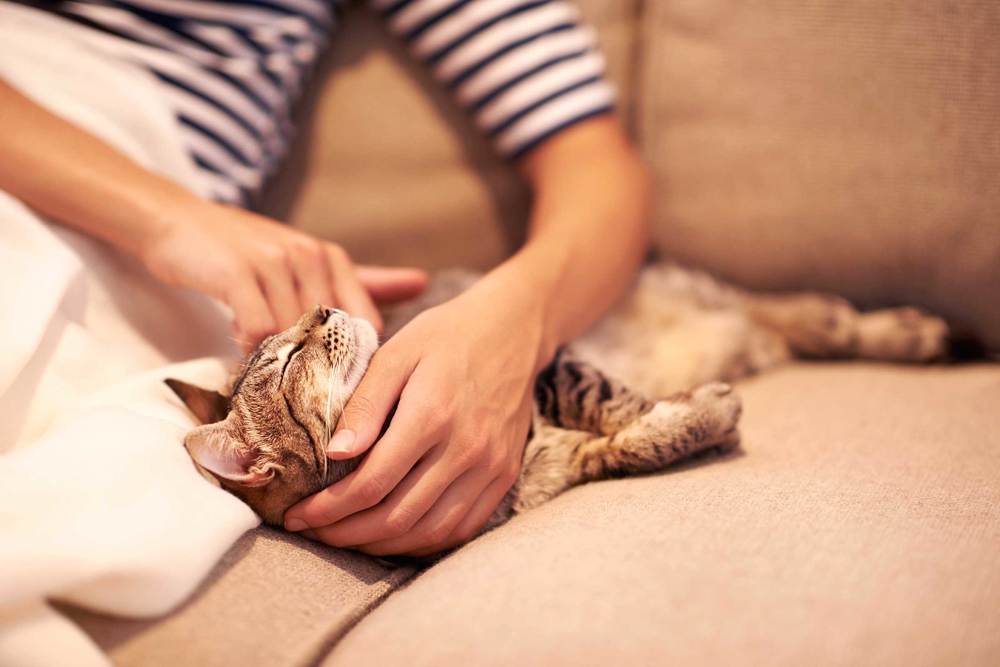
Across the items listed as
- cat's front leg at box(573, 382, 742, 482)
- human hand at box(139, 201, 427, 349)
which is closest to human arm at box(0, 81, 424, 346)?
human hand at box(139, 201, 427, 349)

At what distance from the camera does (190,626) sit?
61 cm

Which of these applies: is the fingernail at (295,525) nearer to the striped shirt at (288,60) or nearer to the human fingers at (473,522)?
the human fingers at (473,522)

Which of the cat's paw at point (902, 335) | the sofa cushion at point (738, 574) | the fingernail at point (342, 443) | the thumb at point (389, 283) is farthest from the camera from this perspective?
the cat's paw at point (902, 335)

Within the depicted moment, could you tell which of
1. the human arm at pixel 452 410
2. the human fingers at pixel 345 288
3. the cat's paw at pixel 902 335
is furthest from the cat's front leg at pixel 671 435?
the cat's paw at pixel 902 335

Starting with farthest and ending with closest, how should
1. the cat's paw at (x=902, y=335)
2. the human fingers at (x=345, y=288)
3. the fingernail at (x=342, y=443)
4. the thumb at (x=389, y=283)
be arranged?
the cat's paw at (x=902, y=335), the thumb at (x=389, y=283), the human fingers at (x=345, y=288), the fingernail at (x=342, y=443)

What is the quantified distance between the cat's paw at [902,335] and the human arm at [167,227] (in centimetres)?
82

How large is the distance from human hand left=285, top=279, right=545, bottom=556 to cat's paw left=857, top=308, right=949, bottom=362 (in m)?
0.68

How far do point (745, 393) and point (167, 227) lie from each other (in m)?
0.86

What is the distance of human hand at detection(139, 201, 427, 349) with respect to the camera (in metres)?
0.86

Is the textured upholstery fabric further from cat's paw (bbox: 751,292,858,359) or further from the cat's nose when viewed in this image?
cat's paw (bbox: 751,292,858,359)

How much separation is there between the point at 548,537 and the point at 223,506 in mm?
315

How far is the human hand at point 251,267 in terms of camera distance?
2.81 feet

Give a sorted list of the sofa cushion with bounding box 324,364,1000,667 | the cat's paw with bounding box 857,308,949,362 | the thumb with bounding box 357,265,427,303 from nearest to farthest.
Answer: the sofa cushion with bounding box 324,364,1000,667 → the thumb with bounding box 357,265,427,303 → the cat's paw with bounding box 857,308,949,362

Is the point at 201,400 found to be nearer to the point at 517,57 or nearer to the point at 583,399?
the point at 583,399
